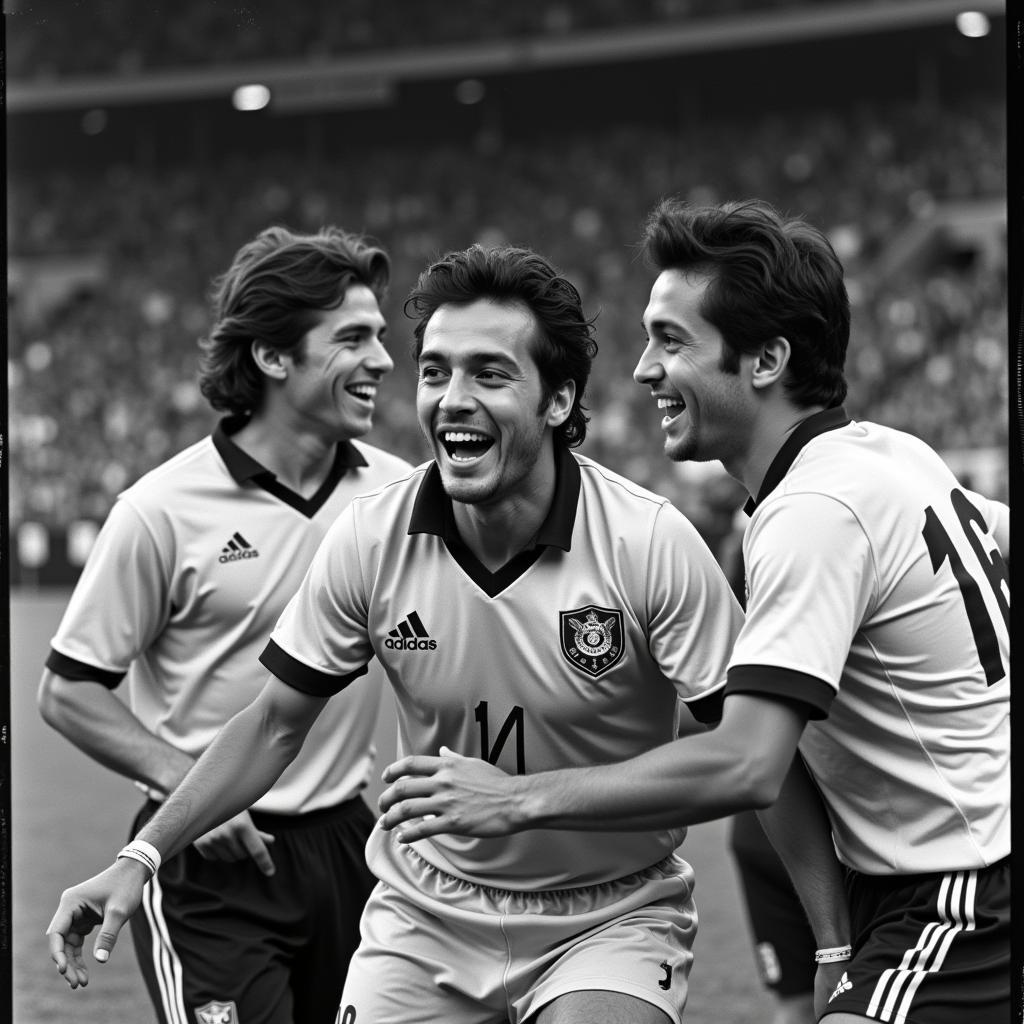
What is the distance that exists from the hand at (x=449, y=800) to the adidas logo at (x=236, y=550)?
152 centimetres

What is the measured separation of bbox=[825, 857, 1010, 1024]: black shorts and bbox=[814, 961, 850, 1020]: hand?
86 mm

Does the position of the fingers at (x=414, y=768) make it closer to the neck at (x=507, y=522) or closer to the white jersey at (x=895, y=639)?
the white jersey at (x=895, y=639)

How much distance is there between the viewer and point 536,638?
3080 mm

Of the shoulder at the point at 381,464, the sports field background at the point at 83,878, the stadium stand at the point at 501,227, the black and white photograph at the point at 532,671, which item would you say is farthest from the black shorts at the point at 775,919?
the stadium stand at the point at 501,227

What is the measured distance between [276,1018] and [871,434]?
6.49 feet

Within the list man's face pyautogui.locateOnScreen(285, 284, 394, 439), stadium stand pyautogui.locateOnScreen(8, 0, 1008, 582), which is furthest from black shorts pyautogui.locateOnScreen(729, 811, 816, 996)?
stadium stand pyautogui.locateOnScreen(8, 0, 1008, 582)

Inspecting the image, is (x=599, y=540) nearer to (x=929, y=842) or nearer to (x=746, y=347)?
(x=746, y=347)

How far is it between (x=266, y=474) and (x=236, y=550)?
0.90 feet

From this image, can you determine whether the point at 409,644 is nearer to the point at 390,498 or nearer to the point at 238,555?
the point at 390,498

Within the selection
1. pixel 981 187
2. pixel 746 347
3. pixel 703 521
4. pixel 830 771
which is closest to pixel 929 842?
pixel 830 771

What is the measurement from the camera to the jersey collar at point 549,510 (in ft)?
10.2

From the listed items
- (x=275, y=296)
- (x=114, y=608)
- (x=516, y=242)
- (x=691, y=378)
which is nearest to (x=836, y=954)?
(x=691, y=378)

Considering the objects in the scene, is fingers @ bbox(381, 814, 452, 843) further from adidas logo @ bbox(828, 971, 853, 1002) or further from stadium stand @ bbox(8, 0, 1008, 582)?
stadium stand @ bbox(8, 0, 1008, 582)

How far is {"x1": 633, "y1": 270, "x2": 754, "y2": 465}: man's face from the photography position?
3008mm
